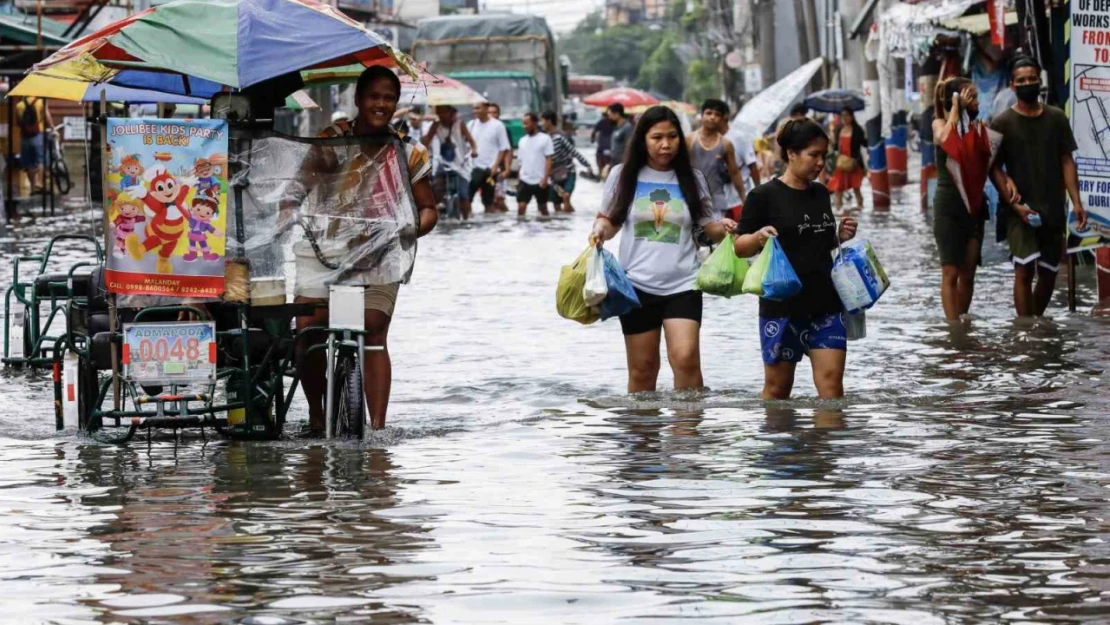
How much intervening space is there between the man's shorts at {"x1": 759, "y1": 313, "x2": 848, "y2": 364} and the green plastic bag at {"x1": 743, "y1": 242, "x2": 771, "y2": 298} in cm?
25

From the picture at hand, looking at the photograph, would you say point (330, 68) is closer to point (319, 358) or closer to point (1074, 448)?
point (319, 358)

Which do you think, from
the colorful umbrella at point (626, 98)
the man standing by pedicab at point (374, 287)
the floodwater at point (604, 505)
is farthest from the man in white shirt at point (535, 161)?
the colorful umbrella at point (626, 98)

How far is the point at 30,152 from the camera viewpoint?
35375 mm

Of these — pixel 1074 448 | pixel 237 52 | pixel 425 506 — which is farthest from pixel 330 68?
pixel 1074 448

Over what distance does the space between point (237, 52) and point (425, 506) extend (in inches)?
89.8

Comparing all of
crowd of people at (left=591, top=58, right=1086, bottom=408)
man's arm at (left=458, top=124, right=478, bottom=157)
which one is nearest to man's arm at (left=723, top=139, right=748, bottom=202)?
crowd of people at (left=591, top=58, right=1086, bottom=408)

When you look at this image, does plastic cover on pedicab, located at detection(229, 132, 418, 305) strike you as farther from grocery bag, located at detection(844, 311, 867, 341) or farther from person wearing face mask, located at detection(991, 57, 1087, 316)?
person wearing face mask, located at detection(991, 57, 1087, 316)

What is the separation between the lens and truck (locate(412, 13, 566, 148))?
42125 millimetres

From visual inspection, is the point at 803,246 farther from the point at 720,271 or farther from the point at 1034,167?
the point at 1034,167

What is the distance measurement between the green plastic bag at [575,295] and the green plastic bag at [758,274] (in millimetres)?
878

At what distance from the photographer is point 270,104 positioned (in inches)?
379

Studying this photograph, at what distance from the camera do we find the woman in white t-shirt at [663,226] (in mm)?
10078

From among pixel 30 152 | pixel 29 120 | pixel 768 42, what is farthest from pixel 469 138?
pixel 768 42

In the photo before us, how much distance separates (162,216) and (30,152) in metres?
27.4
